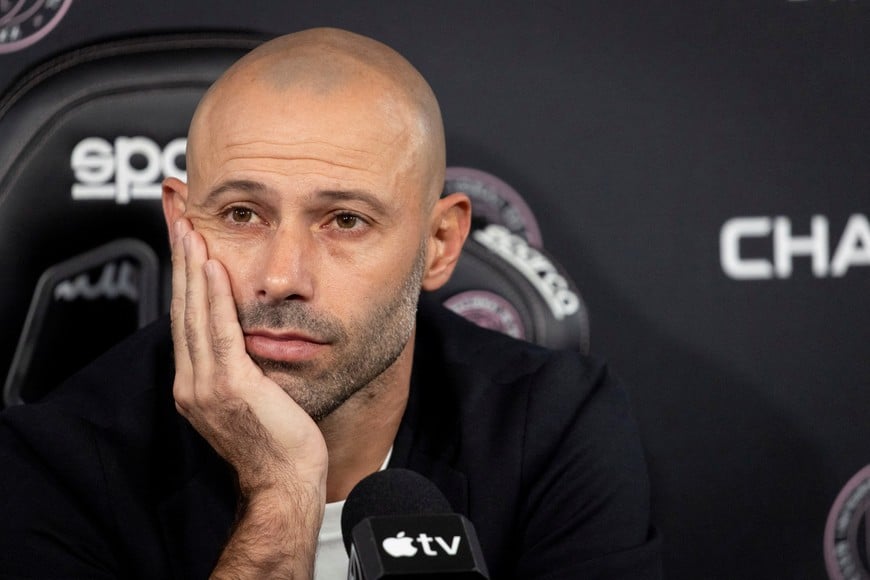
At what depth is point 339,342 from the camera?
6.44 feet

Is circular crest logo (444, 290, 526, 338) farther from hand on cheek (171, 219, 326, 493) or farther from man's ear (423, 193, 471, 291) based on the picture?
hand on cheek (171, 219, 326, 493)

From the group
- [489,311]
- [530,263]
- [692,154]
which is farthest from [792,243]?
[489,311]

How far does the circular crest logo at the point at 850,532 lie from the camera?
100 inches

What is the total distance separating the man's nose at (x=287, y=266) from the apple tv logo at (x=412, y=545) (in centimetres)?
69

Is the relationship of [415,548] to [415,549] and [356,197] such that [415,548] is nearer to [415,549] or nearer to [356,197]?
[415,549]

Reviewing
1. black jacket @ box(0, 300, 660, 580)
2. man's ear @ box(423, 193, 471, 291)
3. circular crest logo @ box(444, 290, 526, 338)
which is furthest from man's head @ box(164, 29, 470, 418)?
circular crest logo @ box(444, 290, 526, 338)

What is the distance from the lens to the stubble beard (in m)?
1.90

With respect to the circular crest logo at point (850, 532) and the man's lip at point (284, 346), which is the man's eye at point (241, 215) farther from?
the circular crest logo at point (850, 532)

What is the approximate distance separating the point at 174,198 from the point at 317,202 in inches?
15.2

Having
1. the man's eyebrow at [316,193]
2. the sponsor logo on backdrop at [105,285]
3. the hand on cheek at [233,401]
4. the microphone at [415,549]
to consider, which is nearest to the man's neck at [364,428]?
the hand on cheek at [233,401]

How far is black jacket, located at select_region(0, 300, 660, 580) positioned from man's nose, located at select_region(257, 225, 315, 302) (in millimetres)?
406

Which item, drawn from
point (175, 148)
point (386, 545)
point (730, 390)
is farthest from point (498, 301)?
point (386, 545)

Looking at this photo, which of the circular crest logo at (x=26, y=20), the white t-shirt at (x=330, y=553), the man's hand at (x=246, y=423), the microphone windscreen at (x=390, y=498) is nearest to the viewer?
the microphone windscreen at (x=390, y=498)

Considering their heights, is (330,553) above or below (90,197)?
below
